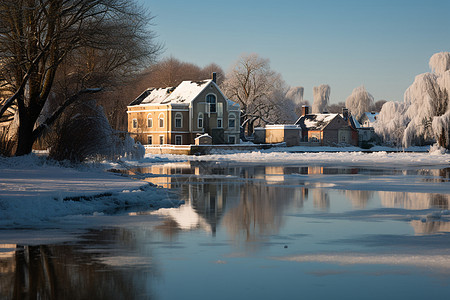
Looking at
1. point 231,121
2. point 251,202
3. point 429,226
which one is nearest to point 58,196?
point 251,202

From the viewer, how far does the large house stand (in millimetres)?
73688

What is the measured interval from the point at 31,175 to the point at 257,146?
2061 inches

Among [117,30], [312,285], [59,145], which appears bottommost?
[312,285]

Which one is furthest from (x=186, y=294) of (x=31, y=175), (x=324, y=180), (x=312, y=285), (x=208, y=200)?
(x=324, y=180)

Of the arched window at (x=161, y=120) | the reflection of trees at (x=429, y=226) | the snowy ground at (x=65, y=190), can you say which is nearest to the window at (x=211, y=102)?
the arched window at (x=161, y=120)

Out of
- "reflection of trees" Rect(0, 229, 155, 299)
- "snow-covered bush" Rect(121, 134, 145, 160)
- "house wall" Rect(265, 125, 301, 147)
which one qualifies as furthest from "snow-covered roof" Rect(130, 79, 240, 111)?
"reflection of trees" Rect(0, 229, 155, 299)

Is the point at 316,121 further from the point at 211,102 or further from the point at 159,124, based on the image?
the point at 159,124

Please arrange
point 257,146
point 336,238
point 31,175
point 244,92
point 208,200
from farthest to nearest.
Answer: point 244,92 → point 257,146 → point 31,175 → point 208,200 → point 336,238

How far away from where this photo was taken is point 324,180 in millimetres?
28578

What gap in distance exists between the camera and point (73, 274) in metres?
8.73

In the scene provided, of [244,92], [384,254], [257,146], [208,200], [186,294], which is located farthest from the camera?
[244,92]

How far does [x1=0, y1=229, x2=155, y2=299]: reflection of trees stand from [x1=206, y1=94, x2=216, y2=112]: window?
211 ft

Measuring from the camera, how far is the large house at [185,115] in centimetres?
7369

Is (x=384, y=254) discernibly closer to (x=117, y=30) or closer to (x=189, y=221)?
(x=189, y=221)
